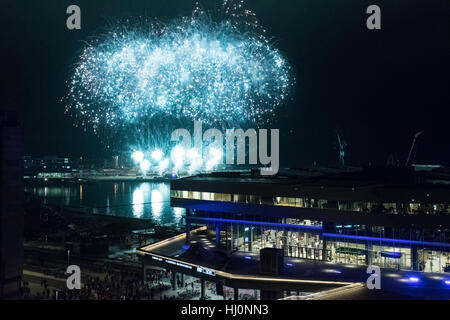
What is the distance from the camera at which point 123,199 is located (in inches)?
4301

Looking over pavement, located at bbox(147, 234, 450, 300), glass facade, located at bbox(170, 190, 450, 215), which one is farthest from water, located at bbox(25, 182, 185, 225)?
pavement, located at bbox(147, 234, 450, 300)

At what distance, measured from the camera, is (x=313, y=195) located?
30.8 meters

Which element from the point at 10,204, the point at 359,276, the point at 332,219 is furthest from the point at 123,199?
the point at 10,204

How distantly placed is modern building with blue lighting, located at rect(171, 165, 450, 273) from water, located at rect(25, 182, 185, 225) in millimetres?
39803

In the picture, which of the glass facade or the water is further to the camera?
the water

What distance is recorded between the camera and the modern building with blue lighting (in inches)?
1085

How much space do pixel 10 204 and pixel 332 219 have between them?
62.0 feet

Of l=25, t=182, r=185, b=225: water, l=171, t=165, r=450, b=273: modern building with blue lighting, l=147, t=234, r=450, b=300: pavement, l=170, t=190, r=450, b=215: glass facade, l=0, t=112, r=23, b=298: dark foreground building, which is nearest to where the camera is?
l=0, t=112, r=23, b=298: dark foreground building

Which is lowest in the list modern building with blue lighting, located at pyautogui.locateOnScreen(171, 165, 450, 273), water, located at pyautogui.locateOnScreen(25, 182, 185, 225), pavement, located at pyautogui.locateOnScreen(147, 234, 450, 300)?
water, located at pyautogui.locateOnScreen(25, 182, 185, 225)

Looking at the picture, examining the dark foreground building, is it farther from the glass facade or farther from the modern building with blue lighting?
the glass facade

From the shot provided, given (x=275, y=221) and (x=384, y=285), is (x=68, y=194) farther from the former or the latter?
(x=384, y=285)

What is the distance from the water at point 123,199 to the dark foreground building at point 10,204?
5075 cm

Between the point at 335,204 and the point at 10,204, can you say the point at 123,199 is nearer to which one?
the point at 335,204
